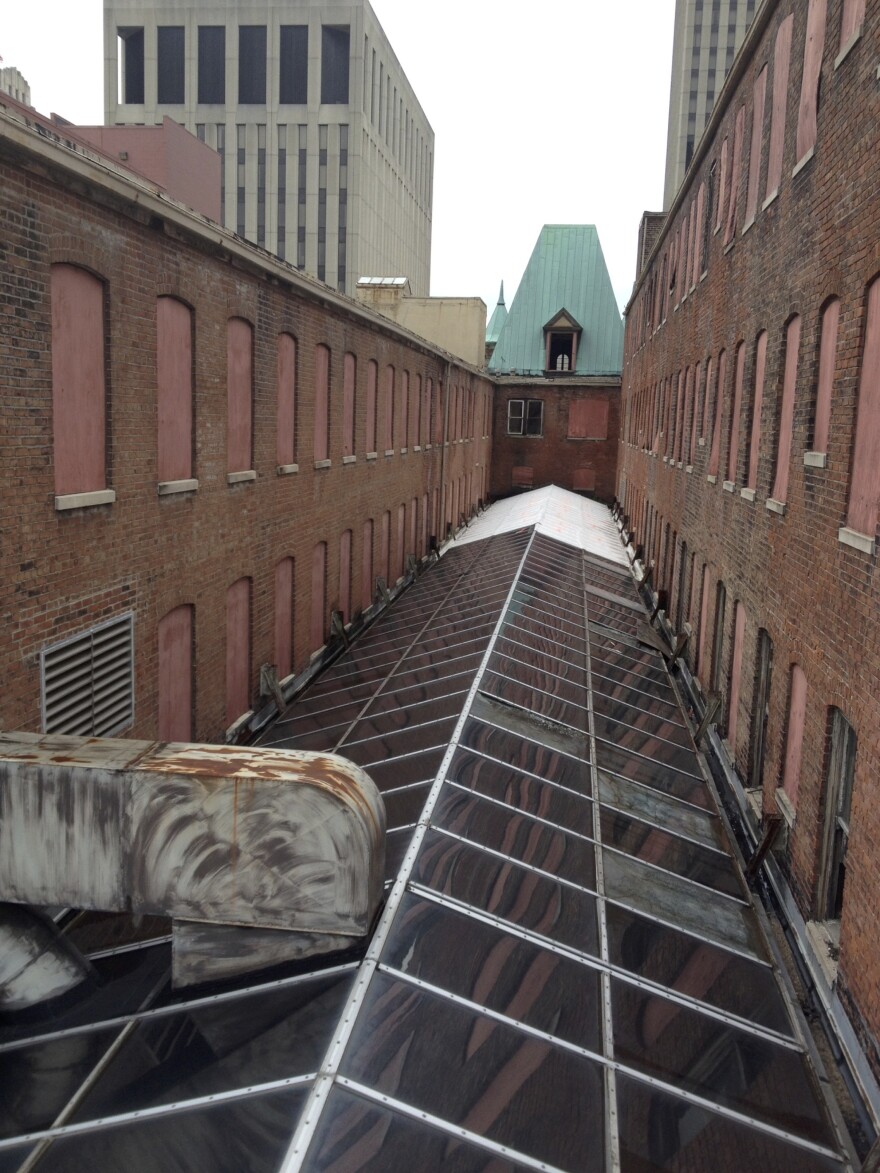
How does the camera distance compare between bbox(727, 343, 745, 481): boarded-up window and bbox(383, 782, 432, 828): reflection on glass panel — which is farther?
bbox(727, 343, 745, 481): boarded-up window

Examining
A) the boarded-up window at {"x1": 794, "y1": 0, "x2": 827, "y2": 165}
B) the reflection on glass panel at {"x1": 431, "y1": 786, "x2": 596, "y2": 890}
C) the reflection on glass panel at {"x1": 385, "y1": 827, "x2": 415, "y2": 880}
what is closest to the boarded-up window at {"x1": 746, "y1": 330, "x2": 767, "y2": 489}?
the boarded-up window at {"x1": 794, "y1": 0, "x2": 827, "y2": 165}

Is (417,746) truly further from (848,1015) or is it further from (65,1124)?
(65,1124)

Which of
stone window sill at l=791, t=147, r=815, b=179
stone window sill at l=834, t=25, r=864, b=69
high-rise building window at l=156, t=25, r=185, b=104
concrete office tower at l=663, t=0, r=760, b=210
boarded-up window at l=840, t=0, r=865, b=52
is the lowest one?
stone window sill at l=791, t=147, r=815, b=179

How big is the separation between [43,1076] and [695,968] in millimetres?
4712

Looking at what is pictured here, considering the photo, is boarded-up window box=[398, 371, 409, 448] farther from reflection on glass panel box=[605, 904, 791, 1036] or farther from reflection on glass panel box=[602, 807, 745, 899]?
reflection on glass panel box=[605, 904, 791, 1036]

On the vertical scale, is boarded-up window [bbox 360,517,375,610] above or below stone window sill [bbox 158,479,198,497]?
below

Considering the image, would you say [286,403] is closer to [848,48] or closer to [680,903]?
[848,48]

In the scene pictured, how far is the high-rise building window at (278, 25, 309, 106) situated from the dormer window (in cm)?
3501

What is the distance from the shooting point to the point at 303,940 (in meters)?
6.55

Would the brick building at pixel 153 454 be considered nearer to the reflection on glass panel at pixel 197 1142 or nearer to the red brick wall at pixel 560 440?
the reflection on glass panel at pixel 197 1142

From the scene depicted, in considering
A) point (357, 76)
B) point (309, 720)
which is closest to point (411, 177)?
point (357, 76)

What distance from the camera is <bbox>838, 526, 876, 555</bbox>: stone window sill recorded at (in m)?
7.80

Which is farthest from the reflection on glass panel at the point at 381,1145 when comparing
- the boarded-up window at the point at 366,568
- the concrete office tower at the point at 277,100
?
the concrete office tower at the point at 277,100

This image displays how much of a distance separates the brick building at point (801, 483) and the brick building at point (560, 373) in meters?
29.7
